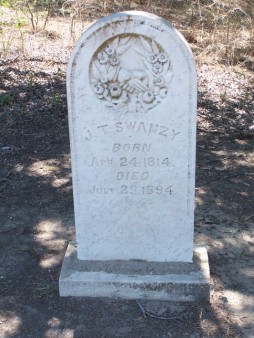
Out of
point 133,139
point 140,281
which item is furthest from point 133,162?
point 140,281

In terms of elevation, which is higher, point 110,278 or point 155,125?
point 155,125

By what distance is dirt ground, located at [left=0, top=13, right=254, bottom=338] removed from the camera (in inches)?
135

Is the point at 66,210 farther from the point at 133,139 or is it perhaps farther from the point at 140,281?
the point at 133,139

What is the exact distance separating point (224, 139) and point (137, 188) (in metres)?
2.59

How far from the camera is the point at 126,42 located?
3195mm

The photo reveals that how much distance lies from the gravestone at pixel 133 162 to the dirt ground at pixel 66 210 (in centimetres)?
18

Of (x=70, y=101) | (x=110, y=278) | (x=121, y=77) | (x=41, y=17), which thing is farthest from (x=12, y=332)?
(x=41, y=17)

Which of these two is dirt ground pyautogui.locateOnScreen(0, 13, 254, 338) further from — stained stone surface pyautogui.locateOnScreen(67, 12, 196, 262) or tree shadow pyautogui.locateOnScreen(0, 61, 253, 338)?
stained stone surface pyautogui.locateOnScreen(67, 12, 196, 262)

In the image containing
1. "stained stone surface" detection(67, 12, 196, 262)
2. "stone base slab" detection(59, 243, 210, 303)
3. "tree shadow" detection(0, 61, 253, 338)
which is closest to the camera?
"stained stone surface" detection(67, 12, 196, 262)

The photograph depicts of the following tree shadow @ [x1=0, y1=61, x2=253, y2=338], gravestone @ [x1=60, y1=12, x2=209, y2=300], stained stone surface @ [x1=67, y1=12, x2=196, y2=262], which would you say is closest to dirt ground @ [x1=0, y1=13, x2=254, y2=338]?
tree shadow @ [x1=0, y1=61, x2=253, y2=338]

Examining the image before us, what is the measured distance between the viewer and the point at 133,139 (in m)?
3.41

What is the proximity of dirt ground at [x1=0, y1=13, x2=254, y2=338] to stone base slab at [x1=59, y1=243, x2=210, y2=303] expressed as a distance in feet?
0.22

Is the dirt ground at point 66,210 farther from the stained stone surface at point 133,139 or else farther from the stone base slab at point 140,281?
the stained stone surface at point 133,139

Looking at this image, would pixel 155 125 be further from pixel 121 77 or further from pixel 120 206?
pixel 120 206
